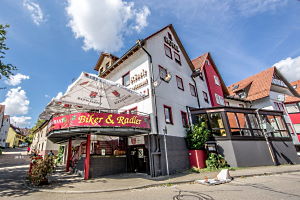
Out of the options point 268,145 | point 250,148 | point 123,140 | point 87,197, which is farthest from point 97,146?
point 268,145

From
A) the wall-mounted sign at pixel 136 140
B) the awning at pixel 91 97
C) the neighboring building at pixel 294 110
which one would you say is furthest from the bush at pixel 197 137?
the neighboring building at pixel 294 110

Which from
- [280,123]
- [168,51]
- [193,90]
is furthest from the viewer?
[193,90]

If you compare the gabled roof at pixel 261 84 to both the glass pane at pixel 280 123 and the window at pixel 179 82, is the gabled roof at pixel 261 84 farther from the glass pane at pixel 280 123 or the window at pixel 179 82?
the window at pixel 179 82

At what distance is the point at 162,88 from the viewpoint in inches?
551

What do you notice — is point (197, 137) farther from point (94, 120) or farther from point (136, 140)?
point (94, 120)

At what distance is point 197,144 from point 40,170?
476 inches

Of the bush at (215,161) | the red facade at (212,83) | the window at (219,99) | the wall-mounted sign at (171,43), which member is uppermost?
the wall-mounted sign at (171,43)

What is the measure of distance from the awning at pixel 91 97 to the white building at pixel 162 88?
132 cm

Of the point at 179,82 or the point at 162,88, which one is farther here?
the point at 179,82

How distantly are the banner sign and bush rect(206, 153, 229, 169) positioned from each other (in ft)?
24.5

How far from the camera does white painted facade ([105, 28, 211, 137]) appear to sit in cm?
1309

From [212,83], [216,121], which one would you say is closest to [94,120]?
[216,121]

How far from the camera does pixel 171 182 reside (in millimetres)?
9234

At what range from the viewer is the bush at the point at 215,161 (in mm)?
13336
